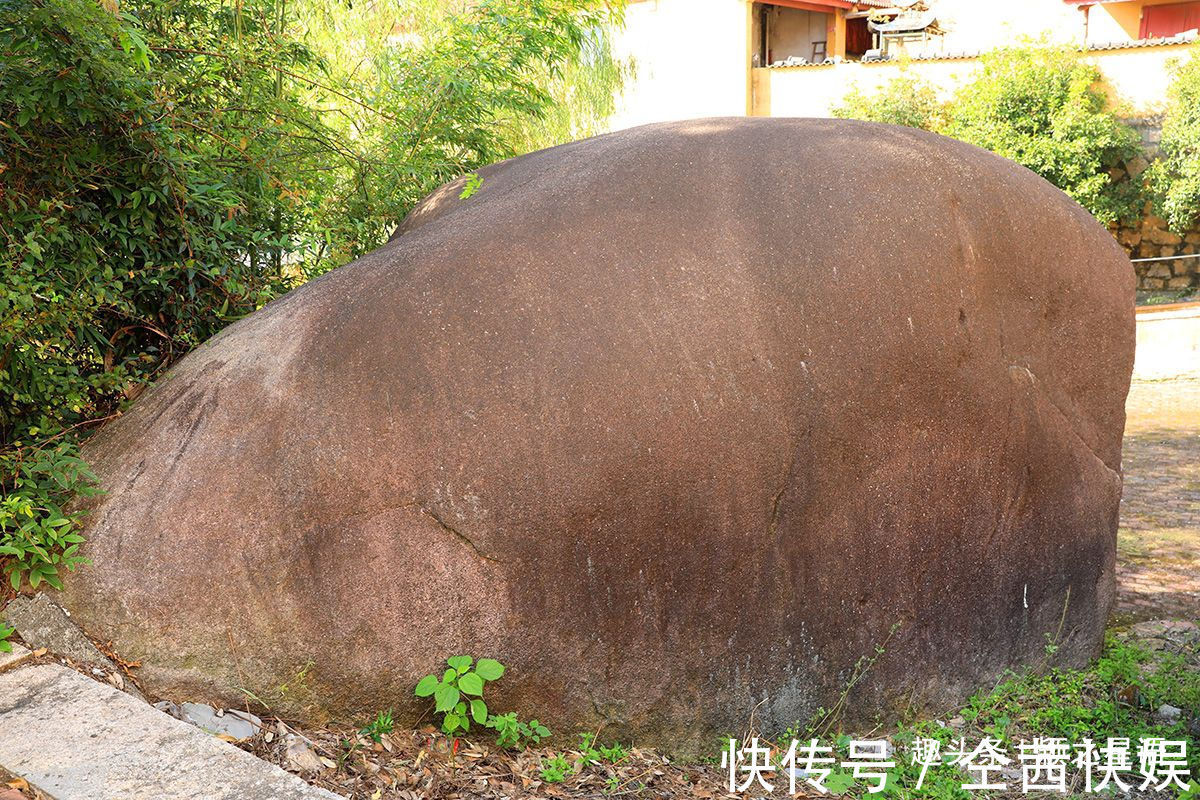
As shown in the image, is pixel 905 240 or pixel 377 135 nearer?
pixel 905 240

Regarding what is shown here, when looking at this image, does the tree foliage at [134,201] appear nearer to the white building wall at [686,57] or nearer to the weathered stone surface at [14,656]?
the weathered stone surface at [14,656]

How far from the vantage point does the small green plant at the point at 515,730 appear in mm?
2957

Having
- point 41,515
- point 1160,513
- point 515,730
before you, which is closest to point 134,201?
point 41,515

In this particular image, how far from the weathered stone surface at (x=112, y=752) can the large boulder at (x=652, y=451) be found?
23 centimetres

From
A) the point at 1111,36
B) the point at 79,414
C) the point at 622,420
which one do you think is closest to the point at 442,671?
the point at 622,420

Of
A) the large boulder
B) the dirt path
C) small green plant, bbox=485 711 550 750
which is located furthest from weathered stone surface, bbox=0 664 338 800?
the dirt path

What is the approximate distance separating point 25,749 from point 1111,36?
19634 millimetres

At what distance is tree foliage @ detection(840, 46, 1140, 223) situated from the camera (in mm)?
14281

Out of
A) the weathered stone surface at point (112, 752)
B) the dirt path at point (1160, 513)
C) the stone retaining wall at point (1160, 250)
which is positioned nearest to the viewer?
the weathered stone surface at point (112, 752)

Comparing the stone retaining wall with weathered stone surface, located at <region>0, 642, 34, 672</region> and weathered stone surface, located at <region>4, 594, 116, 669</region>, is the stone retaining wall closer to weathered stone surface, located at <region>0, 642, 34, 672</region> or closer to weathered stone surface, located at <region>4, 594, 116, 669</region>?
weathered stone surface, located at <region>4, 594, 116, 669</region>

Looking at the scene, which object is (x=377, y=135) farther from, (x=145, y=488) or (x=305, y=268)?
(x=145, y=488)

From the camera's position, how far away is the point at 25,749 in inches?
94.2

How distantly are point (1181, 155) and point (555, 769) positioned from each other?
14.0 metres

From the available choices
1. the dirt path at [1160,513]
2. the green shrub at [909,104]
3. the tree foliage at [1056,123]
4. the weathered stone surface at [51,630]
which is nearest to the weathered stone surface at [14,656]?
the weathered stone surface at [51,630]
